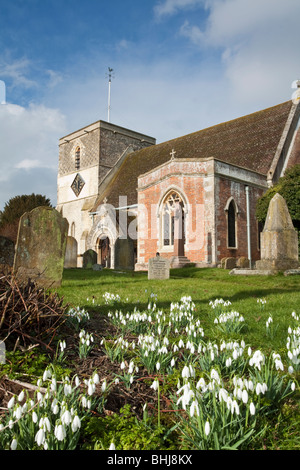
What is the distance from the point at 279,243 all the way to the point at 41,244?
27.5 feet

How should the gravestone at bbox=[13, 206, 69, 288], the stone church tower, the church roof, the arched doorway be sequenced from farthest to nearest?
the stone church tower
the arched doorway
the church roof
the gravestone at bbox=[13, 206, 69, 288]

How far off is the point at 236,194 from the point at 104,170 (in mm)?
18113

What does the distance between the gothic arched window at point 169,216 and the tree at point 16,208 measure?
2074 centimetres

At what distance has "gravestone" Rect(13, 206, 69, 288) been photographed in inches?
334

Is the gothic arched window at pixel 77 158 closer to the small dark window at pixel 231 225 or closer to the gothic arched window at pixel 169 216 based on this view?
the gothic arched window at pixel 169 216

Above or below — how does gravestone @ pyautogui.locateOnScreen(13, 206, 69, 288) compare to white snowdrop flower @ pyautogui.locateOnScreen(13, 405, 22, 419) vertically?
above

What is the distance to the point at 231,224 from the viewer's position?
763 inches

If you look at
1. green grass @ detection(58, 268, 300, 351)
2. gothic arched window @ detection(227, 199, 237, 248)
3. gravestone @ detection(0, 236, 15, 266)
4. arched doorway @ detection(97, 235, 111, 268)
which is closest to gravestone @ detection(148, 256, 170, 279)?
green grass @ detection(58, 268, 300, 351)

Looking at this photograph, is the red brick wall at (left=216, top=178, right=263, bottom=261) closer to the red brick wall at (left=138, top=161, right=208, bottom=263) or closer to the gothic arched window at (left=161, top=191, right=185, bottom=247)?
the red brick wall at (left=138, top=161, right=208, bottom=263)

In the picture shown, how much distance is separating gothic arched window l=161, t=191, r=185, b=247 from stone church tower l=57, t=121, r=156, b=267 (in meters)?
12.9

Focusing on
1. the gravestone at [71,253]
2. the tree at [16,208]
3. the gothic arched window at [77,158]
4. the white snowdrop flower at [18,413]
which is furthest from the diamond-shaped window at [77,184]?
the white snowdrop flower at [18,413]

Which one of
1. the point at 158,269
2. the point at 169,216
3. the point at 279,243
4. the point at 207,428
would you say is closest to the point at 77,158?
the point at 169,216
